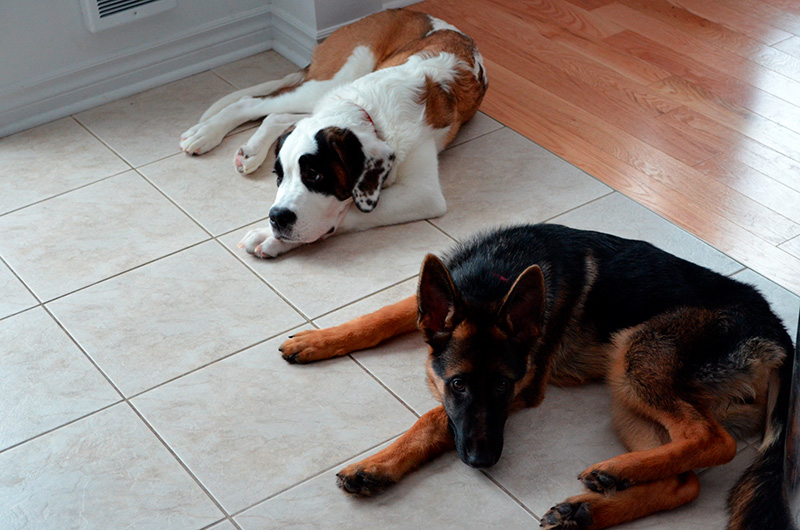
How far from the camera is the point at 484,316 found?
7.14 feet

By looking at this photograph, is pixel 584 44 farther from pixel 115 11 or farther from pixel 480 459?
pixel 480 459

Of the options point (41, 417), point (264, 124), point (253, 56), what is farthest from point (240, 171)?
point (41, 417)

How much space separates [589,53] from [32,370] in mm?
2862

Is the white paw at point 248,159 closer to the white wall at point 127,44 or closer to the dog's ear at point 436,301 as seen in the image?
the white wall at point 127,44

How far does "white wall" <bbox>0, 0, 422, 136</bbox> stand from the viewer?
12.0 feet

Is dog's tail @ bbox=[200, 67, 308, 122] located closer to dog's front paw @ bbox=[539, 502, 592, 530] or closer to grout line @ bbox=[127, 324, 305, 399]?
grout line @ bbox=[127, 324, 305, 399]

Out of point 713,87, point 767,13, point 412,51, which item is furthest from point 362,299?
point 767,13

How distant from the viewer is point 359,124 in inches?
121

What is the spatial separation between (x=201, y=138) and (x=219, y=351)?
1192 millimetres

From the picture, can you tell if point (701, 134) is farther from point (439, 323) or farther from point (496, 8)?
point (439, 323)

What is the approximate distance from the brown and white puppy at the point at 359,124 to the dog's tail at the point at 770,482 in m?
1.38

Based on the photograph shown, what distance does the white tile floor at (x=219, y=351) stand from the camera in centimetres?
217

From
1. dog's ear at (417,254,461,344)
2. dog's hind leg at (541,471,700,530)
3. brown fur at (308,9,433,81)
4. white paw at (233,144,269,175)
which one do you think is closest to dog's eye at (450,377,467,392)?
dog's ear at (417,254,461,344)

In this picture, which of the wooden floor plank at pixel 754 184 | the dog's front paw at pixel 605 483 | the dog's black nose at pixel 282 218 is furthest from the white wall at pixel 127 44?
the dog's front paw at pixel 605 483
